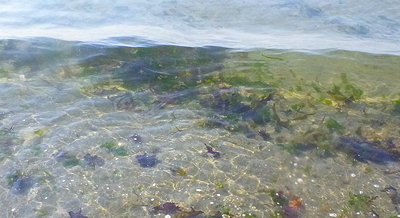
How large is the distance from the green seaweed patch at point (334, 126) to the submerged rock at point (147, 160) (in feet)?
10.1

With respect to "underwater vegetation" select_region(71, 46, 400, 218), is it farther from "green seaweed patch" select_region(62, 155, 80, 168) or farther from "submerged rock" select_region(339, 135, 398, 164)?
"green seaweed patch" select_region(62, 155, 80, 168)

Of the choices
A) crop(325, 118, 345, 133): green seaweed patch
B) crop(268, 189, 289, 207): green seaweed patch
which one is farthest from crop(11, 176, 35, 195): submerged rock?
crop(325, 118, 345, 133): green seaweed patch

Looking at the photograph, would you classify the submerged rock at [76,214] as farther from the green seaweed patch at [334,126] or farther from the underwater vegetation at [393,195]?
the green seaweed patch at [334,126]

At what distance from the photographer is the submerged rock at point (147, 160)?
4.94 metres

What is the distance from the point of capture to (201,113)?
20.3ft

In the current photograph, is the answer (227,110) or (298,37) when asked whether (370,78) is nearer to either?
(298,37)

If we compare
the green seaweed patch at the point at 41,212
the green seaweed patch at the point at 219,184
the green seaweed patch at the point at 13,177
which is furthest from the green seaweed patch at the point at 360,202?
the green seaweed patch at the point at 13,177

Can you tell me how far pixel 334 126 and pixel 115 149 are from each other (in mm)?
3799

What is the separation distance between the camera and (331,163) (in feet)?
16.5

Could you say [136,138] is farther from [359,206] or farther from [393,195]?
[393,195]

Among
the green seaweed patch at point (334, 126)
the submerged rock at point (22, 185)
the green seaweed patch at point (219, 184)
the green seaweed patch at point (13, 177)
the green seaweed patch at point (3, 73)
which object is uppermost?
the green seaweed patch at point (3, 73)

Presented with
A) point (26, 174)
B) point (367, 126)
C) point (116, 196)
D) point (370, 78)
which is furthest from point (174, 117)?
point (370, 78)

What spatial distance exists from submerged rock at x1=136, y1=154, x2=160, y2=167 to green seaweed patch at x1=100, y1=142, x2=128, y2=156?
25cm

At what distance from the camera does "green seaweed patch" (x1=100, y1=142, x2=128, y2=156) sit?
5.13 metres
